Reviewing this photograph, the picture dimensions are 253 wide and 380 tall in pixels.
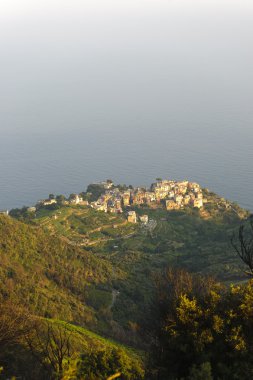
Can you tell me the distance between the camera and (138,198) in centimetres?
7575

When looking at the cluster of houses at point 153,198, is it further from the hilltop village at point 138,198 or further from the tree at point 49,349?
the tree at point 49,349

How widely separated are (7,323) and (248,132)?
15316 cm

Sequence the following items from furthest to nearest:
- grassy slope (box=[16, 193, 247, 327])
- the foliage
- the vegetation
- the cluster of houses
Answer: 1. the cluster of houses
2. grassy slope (box=[16, 193, 247, 327])
3. the vegetation
4. the foliage

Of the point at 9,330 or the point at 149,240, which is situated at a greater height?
the point at 9,330

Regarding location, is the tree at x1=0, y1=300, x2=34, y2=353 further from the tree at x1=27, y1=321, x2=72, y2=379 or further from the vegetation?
the tree at x1=27, y1=321, x2=72, y2=379

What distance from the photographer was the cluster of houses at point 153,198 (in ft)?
241

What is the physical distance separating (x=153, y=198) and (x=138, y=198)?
92.8 inches

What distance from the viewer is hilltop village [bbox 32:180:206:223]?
72.7m

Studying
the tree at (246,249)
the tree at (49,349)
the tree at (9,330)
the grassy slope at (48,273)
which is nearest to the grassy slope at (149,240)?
the grassy slope at (48,273)

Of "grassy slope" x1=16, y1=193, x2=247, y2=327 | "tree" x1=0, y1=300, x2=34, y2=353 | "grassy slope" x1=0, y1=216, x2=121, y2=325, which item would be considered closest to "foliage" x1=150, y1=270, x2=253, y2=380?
"tree" x1=0, y1=300, x2=34, y2=353

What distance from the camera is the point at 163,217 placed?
7100 cm

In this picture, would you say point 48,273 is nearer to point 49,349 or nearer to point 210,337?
point 49,349

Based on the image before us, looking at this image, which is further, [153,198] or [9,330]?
[153,198]

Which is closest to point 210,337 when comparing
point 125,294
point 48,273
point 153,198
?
point 125,294
